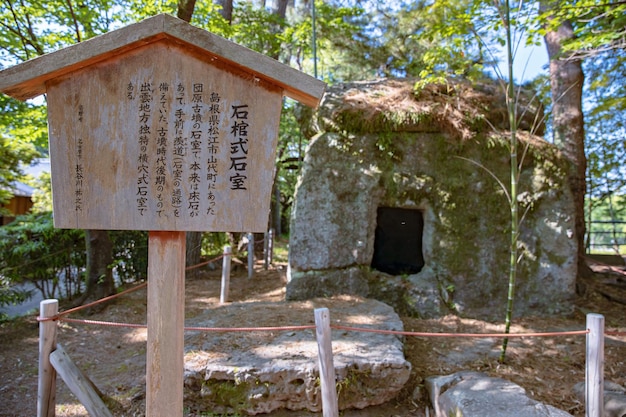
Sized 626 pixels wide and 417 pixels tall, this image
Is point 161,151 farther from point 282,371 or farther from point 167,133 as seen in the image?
point 282,371

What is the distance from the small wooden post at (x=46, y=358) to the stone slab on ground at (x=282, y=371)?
3.53 ft

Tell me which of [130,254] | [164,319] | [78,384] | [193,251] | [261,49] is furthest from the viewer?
[261,49]

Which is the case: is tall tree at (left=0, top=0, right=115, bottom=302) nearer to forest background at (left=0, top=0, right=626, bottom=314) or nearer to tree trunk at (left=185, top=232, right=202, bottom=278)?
forest background at (left=0, top=0, right=626, bottom=314)

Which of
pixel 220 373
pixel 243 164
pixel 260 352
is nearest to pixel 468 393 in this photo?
pixel 260 352

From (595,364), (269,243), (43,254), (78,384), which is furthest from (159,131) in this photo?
(269,243)

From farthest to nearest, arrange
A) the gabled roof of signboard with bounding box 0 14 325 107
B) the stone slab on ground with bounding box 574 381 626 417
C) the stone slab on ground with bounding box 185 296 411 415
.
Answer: the stone slab on ground with bounding box 185 296 411 415 < the stone slab on ground with bounding box 574 381 626 417 < the gabled roof of signboard with bounding box 0 14 325 107

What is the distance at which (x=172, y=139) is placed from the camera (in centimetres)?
213

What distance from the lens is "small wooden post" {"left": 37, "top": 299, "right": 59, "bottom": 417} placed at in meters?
2.92

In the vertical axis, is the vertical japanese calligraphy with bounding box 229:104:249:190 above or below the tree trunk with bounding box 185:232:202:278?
above

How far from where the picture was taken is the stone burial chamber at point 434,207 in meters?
5.77

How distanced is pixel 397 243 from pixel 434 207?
1.13m

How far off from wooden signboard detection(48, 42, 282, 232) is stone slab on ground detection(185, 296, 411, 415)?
1.97m

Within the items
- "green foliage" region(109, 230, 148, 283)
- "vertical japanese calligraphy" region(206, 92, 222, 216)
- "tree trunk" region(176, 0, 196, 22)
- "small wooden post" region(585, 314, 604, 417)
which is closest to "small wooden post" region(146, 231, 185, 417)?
"vertical japanese calligraphy" region(206, 92, 222, 216)

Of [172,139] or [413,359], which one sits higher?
[172,139]
